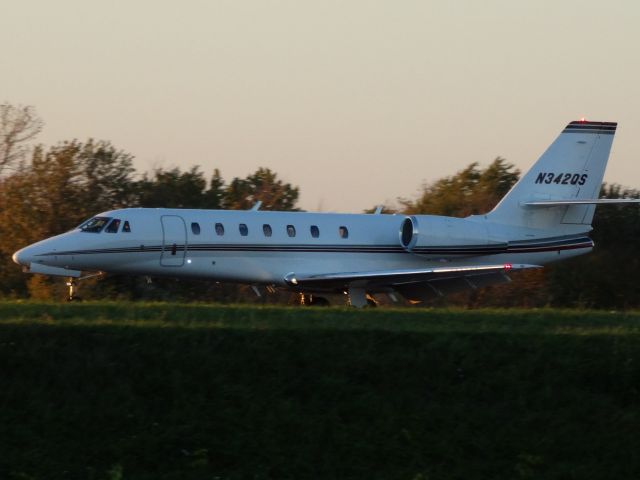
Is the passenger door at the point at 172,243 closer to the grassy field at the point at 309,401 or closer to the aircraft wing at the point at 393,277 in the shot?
the aircraft wing at the point at 393,277

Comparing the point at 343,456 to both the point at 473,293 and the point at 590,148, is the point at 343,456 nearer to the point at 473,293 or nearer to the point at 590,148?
the point at 590,148

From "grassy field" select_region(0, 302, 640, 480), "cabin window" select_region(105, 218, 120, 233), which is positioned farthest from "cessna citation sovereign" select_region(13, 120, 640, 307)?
"grassy field" select_region(0, 302, 640, 480)

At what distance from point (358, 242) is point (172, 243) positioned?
15.2ft

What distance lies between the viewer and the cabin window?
25.3m

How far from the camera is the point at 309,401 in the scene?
47.8ft

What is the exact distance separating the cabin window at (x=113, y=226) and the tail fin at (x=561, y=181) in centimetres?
908

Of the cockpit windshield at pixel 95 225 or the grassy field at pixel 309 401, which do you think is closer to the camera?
the grassy field at pixel 309 401

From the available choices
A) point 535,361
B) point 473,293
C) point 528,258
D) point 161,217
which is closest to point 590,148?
point 528,258

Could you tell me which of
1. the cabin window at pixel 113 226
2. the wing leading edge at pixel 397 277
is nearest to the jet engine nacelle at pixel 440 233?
the wing leading edge at pixel 397 277

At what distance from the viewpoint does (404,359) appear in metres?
15.2

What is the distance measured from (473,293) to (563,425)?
21.5m

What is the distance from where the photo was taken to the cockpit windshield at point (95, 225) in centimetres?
2534

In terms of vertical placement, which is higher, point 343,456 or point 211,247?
point 211,247

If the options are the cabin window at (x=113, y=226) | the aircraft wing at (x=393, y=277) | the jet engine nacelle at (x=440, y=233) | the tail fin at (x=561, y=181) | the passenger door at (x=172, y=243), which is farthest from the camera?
the tail fin at (x=561, y=181)
